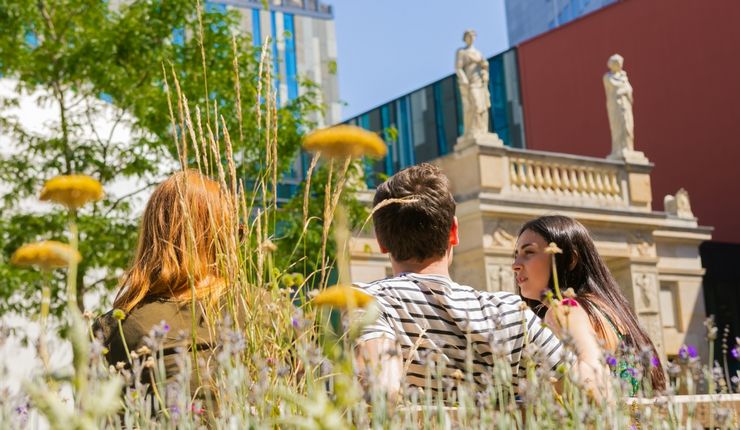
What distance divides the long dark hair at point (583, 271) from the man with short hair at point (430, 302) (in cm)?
49

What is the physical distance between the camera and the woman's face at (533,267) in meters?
3.44

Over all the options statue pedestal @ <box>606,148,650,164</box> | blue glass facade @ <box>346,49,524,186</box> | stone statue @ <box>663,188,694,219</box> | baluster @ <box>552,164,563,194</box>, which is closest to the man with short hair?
baluster @ <box>552,164,563,194</box>

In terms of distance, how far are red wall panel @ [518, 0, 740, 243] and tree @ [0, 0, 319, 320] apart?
10.7 meters

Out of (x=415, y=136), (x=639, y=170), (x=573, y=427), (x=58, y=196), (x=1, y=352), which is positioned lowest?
(x=573, y=427)

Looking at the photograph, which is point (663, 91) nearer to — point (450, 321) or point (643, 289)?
point (643, 289)

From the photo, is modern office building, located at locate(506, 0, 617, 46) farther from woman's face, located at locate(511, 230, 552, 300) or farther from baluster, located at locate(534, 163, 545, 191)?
woman's face, located at locate(511, 230, 552, 300)

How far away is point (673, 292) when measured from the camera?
17.0 metres

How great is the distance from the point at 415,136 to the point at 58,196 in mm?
26100

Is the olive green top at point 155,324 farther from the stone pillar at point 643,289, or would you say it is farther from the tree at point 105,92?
the stone pillar at point 643,289

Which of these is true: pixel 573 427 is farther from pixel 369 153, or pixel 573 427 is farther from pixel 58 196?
pixel 58 196

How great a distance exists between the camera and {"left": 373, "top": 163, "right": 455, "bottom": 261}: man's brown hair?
2.95m

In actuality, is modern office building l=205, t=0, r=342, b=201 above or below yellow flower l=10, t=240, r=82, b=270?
above

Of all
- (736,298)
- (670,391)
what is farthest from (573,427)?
(736,298)

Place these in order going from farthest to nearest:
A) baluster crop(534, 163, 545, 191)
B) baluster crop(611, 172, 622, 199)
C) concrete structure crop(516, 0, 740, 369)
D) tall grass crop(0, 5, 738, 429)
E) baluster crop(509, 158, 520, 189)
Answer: concrete structure crop(516, 0, 740, 369), baluster crop(611, 172, 622, 199), baluster crop(534, 163, 545, 191), baluster crop(509, 158, 520, 189), tall grass crop(0, 5, 738, 429)
